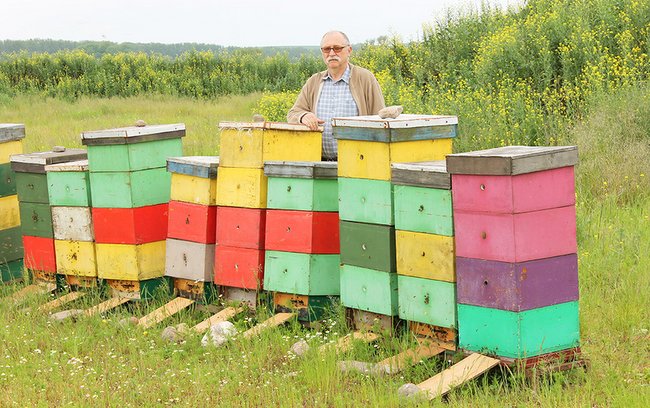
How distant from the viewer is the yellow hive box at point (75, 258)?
24.0ft

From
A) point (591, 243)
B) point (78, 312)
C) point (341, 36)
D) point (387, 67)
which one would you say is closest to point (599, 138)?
point (591, 243)

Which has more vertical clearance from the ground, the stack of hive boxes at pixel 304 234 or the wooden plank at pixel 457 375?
the stack of hive boxes at pixel 304 234

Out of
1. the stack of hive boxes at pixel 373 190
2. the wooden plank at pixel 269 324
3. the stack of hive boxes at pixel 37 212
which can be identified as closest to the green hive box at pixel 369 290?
the stack of hive boxes at pixel 373 190

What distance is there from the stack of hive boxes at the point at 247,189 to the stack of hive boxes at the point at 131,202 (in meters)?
0.74

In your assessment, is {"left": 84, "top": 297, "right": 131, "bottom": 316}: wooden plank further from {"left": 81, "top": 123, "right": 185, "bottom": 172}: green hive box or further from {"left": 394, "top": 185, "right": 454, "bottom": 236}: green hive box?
{"left": 394, "top": 185, "right": 454, "bottom": 236}: green hive box

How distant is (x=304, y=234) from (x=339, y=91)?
4.26 ft

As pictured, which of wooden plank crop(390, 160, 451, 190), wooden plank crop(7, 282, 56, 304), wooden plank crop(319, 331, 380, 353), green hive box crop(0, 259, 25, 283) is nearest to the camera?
wooden plank crop(390, 160, 451, 190)

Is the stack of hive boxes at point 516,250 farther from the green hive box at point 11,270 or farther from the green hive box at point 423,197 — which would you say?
the green hive box at point 11,270

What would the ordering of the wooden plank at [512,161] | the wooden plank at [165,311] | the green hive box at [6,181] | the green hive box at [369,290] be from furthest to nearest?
the green hive box at [6,181] → the wooden plank at [165,311] → the green hive box at [369,290] → the wooden plank at [512,161]

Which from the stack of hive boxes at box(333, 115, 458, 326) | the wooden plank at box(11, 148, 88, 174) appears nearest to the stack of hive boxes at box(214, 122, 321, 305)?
the stack of hive boxes at box(333, 115, 458, 326)

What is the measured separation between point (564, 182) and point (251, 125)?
2.38m

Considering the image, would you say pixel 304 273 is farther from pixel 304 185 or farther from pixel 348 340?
pixel 348 340

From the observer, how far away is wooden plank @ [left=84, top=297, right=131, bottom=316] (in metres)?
6.90

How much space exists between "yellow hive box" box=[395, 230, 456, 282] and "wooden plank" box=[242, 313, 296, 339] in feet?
3.41
